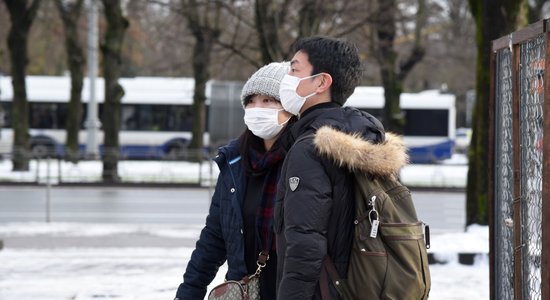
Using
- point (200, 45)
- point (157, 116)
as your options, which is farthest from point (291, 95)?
point (157, 116)

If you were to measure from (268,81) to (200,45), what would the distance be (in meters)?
25.9

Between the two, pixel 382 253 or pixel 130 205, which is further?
pixel 130 205

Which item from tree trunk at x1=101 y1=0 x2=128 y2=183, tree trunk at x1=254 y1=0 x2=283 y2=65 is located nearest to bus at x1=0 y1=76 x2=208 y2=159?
tree trunk at x1=101 y1=0 x2=128 y2=183

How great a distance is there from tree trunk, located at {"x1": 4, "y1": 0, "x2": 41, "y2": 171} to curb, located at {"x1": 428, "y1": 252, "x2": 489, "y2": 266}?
18.9m

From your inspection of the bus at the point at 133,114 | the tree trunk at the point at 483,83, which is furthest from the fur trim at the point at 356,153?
the bus at the point at 133,114

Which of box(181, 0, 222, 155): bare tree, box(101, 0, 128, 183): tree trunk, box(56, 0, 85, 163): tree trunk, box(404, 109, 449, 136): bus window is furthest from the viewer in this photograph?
box(404, 109, 449, 136): bus window

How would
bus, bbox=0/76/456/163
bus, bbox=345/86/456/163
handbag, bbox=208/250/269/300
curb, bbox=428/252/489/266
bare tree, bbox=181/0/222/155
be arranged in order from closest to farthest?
handbag, bbox=208/250/269/300 < curb, bbox=428/252/489/266 < bare tree, bbox=181/0/222/155 < bus, bbox=345/86/456/163 < bus, bbox=0/76/456/163

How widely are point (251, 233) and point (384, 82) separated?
2381 cm

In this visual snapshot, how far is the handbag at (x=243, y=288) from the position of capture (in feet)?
13.3

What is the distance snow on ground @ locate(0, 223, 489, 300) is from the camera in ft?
27.5

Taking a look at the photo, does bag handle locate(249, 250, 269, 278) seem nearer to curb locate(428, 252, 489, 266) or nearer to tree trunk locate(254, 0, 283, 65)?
curb locate(428, 252, 489, 266)

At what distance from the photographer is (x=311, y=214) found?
11.2 feet

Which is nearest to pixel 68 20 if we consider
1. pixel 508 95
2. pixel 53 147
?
pixel 53 147

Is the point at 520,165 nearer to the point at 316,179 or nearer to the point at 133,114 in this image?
the point at 316,179
